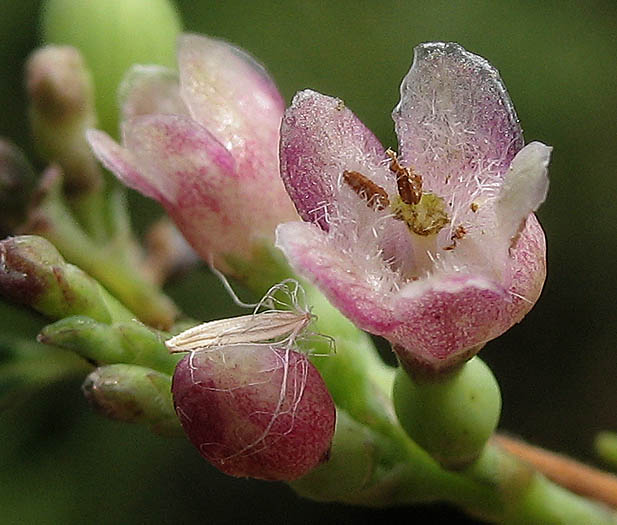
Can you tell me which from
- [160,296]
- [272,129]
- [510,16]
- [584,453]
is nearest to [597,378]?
[584,453]

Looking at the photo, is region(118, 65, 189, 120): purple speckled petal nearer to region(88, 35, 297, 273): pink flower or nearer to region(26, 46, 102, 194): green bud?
region(88, 35, 297, 273): pink flower

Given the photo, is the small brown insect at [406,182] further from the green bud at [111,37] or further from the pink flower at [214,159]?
the green bud at [111,37]

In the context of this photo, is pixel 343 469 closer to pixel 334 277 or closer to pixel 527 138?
pixel 334 277

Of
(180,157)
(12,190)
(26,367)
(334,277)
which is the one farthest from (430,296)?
(12,190)

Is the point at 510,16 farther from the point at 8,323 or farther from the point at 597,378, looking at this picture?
the point at 8,323

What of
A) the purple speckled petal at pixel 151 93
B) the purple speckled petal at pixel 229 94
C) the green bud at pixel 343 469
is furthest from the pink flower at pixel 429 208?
the purple speckled petal at pixel 151 93

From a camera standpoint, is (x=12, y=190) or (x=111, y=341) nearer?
(x=111, y=341)
